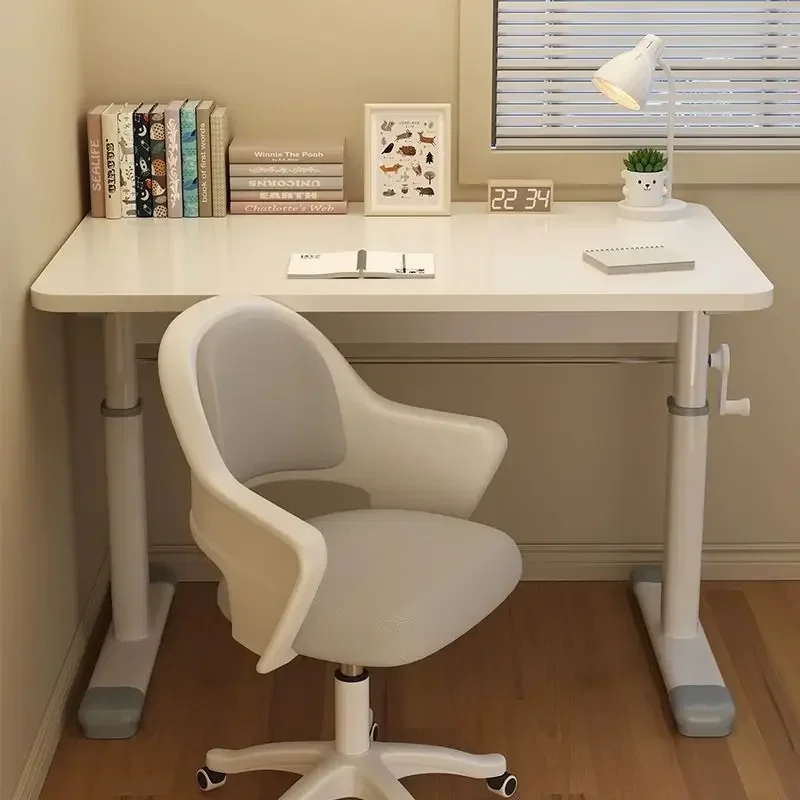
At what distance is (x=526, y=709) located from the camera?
257cm

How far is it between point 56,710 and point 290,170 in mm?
1123

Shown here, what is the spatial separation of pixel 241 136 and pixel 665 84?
0.89 meters

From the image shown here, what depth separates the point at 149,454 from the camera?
3014mm

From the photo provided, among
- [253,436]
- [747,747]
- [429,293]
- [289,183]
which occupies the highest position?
[289,183]

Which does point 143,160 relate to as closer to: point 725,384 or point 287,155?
point 287,155

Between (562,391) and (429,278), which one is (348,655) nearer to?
(429,278)

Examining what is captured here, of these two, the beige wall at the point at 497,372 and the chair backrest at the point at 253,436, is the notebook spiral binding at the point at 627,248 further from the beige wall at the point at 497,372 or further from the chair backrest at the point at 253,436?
the chair backrest at the point at 253,436

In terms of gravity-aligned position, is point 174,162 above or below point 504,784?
above

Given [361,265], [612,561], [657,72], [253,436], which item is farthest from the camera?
[612,561]

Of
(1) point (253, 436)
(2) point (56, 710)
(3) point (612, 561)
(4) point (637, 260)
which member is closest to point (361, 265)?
(1) point (253, 436)

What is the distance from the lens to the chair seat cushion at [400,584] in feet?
6.37

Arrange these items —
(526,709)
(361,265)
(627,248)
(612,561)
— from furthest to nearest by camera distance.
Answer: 1. (612,561)
2. (526,709)
3. (627,248)
4. (361,265)

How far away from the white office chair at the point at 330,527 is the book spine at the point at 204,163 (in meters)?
0.59

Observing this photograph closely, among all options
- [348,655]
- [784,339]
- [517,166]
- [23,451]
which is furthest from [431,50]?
[348,655]
